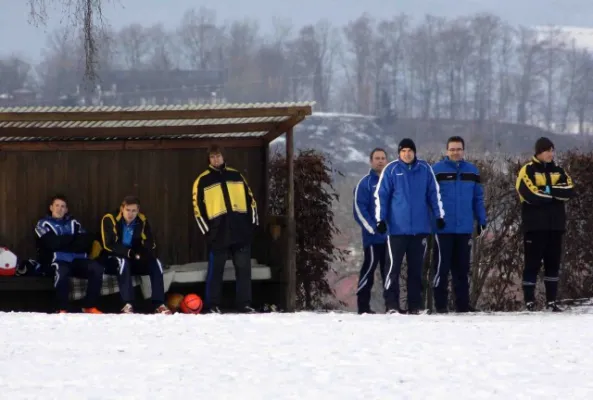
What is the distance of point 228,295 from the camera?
43.7 ft

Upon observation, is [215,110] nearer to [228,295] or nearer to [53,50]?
[228,295]

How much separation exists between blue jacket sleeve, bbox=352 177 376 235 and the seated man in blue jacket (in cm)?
268

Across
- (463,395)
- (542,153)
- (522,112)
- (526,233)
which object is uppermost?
(522,112)

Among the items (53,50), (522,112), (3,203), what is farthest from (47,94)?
(3,203)

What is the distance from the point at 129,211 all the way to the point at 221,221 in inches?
39.3

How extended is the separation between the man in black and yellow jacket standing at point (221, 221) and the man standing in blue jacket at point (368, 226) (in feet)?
3.84

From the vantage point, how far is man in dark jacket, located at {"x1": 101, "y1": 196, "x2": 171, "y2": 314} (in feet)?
39.8

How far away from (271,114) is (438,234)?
2063 millimetres

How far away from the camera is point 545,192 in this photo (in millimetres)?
12086

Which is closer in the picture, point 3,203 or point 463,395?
point 463,395

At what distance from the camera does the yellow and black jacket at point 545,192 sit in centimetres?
1207

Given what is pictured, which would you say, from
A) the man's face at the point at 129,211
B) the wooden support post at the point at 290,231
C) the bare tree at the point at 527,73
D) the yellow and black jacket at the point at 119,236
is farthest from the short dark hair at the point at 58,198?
the bare tree at the point at 527,73

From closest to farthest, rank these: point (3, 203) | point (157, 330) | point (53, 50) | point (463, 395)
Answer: point (463, 395), point (157, 330), point (3, 203), point (53, 50)

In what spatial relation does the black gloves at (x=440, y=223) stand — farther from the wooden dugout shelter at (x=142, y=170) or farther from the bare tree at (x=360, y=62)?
the bare tree at (x=360, y=62)
